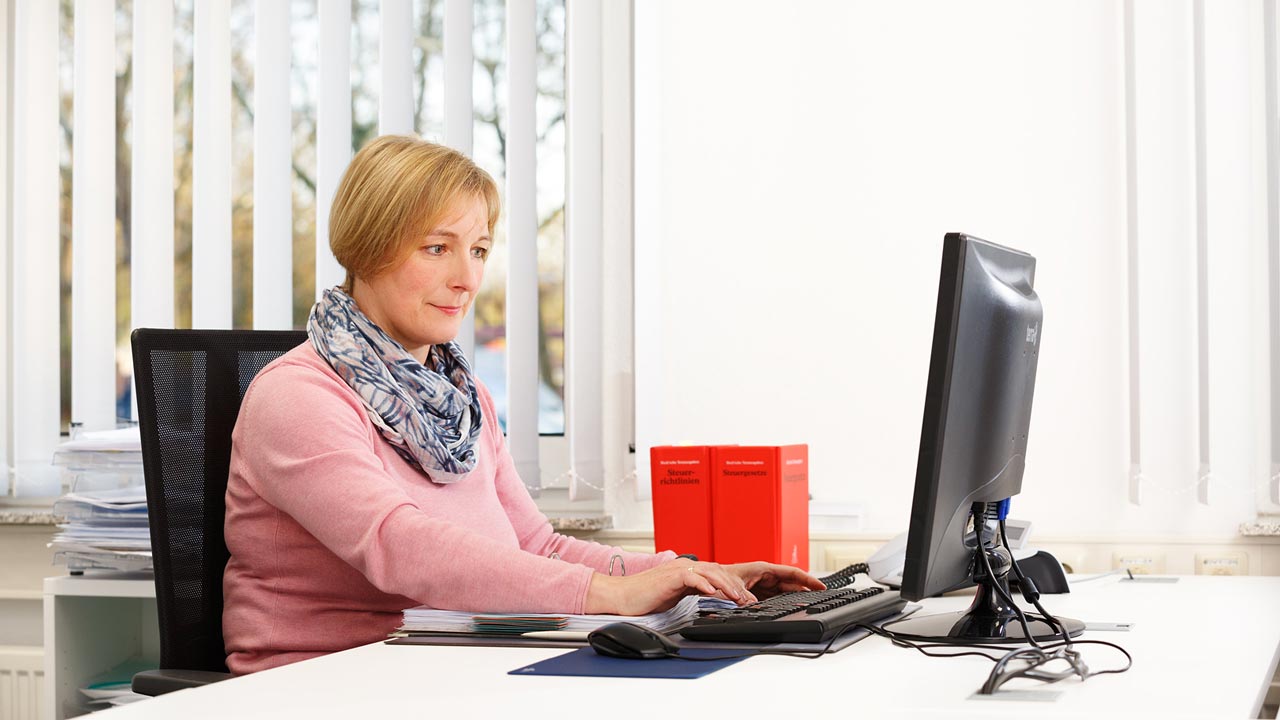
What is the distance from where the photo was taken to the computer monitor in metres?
1.17

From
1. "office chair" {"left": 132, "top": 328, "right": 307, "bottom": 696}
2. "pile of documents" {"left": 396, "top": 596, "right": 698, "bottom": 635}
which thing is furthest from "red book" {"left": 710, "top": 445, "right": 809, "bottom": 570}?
"office chair" {"left": 132, "top": 328, "right": 307, "bottom": 696}

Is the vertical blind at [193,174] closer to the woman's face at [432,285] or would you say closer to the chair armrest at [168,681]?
the woman's face at [432,285]

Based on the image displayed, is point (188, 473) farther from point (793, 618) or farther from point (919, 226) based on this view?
point (919, 226)

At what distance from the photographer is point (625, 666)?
1.12 meters

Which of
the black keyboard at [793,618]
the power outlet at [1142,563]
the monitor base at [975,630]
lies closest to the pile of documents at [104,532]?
the black keyboard at [793,618]

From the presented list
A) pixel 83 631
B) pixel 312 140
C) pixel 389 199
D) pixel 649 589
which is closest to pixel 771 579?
pixel 649 589

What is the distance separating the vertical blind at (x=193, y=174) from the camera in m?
2.62

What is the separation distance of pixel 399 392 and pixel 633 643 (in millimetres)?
543

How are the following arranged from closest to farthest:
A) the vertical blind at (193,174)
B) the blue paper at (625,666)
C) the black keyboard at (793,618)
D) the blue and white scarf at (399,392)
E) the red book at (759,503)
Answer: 1. the blue paper at (625,666)
2. the black keyboard at (793,618)
3. the blue and white scarf at (399,392)
4. the red book at (759,503)
5. the vertical blind at (193,174)

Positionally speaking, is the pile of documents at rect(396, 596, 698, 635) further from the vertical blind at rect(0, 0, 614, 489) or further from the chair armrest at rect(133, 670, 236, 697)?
the vertical blind at rect(0, 0, 614, 489)

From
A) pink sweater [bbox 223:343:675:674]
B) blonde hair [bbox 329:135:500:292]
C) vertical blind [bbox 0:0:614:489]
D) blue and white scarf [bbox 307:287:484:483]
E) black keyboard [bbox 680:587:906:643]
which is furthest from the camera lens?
vertical blind [bbox 0:0:614:489]

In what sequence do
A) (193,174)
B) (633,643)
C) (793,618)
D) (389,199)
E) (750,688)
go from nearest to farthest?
(750,688) < (633,643) < (793,618) < (389,199) < (193,174)

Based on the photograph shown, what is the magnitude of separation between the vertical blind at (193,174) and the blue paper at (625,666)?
1442 mm

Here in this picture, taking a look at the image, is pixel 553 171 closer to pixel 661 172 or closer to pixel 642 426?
pixel 661 172
